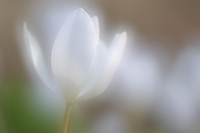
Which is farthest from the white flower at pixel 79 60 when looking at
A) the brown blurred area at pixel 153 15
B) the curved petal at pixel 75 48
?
the brown blurred area at pixel 153 15

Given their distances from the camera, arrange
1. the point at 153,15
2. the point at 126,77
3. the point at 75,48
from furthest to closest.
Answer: the point at 153,15
the point at 126,77
the point at 75,48

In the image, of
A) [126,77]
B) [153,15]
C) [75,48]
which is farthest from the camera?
[153,15]

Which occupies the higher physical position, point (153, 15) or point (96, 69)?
point (153, 15)

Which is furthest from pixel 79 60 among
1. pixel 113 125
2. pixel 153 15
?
pixel 153 15

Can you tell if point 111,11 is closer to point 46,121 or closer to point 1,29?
point 1,29

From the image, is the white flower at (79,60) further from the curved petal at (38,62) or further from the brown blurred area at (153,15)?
the brown blurred area at (153,15)

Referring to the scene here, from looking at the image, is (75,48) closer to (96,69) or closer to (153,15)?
(96,69)

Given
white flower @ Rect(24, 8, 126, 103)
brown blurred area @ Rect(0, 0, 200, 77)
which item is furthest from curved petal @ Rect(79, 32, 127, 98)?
brown blurred area @ Rect(0, 0, 200, 77)
